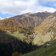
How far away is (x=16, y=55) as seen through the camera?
38.6m

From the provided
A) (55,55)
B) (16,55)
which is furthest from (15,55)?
(55,55)

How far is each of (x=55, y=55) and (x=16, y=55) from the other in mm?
9482

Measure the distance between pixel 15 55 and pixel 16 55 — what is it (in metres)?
0.27

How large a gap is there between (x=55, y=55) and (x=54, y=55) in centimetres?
132

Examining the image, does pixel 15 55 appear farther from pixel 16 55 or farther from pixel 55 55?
pixel 55 55

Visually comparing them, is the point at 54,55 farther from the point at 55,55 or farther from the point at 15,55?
the point at 15,55

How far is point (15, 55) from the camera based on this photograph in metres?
38.8

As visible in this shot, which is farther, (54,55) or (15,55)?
(54,55)

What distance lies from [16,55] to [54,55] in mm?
10280

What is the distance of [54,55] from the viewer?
149 ft

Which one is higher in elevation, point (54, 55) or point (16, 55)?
point (16, 55)

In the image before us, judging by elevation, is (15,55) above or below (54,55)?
above

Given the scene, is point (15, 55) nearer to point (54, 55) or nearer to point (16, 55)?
point (16, 55)

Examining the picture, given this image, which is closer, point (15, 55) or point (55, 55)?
point (15, 55)
